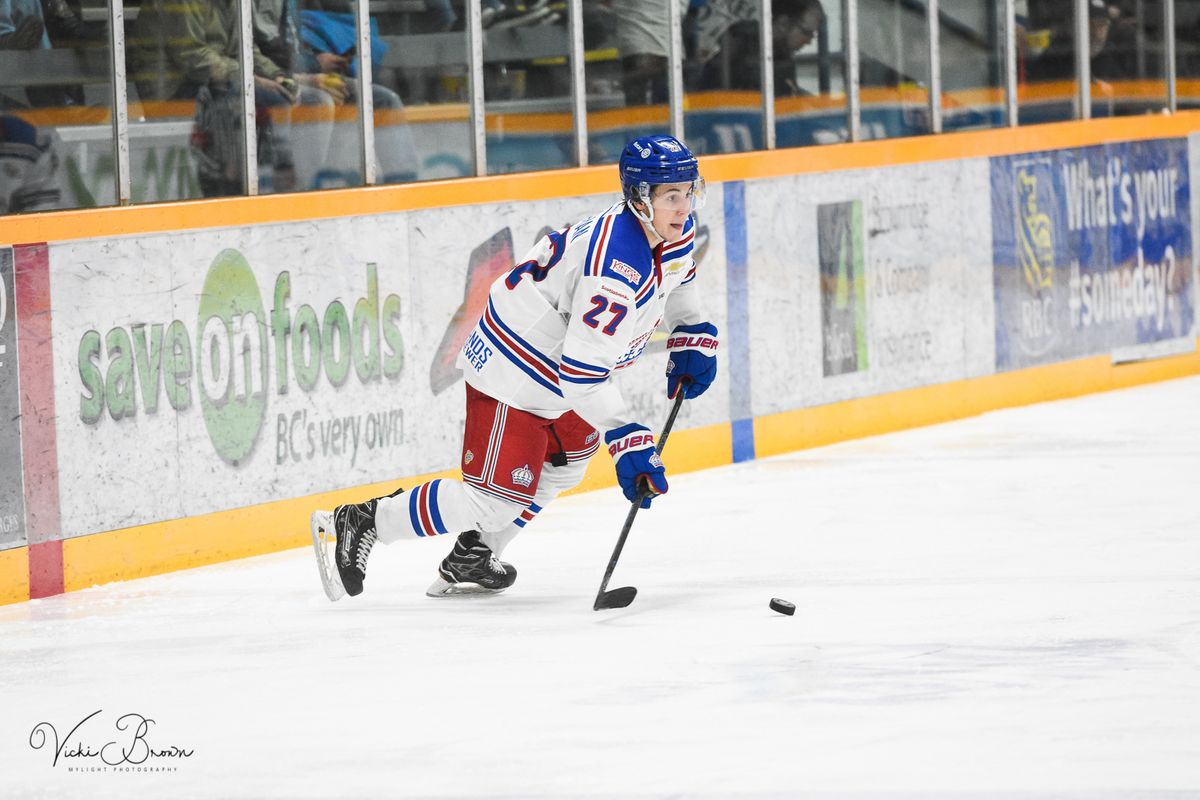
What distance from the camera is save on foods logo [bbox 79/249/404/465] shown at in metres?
5.90

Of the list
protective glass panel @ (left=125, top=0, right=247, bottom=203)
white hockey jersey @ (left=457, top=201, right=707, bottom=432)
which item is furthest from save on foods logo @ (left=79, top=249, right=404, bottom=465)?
white hockey jersey @ (left=457, top=201, right=707, bottom=432)

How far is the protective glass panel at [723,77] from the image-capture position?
8.06m

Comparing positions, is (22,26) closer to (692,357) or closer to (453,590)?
(453,590)

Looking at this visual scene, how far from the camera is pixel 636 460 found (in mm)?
4879

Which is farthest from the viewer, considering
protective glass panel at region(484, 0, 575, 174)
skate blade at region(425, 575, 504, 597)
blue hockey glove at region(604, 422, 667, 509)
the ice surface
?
protective glass panel at region(484, 0, 575, 174)

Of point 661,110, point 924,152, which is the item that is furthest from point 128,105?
point 924,152

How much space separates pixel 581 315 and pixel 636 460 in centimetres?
39

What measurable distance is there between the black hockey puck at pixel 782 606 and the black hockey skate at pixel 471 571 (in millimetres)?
824

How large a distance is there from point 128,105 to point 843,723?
3323mm

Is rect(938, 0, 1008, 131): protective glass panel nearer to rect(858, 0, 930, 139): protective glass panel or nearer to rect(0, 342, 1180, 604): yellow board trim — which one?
rect(858, 0, 930, 139): protective glass panel

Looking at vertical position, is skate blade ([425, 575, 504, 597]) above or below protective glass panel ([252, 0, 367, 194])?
below

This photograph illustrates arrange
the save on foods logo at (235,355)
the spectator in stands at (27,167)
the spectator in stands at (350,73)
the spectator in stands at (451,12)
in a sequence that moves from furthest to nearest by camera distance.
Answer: the spectator in stands at (451,12)
the spectator in stands at (350,73)
the save on foods logo at (235,355)
the spectator in stands at (27,167)

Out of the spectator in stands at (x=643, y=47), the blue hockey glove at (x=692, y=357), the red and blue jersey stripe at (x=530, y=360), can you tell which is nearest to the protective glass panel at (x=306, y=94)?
the spectator in stands at (x=643, y=47)

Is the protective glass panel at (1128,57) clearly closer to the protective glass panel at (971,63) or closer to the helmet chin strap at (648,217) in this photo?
the protective glass panel at (971,63)
